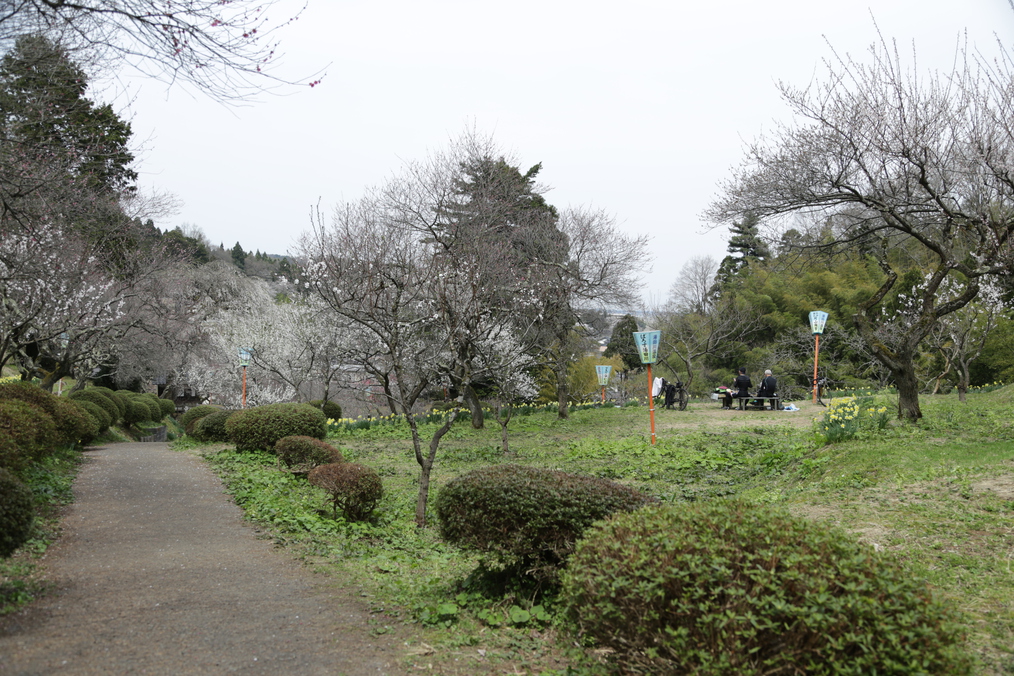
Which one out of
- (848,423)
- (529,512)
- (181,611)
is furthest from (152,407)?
(529,512)

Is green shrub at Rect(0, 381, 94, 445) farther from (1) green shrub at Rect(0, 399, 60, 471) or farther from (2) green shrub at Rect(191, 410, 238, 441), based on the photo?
(2) green shrub at Rect(191, 410, 238, 441)

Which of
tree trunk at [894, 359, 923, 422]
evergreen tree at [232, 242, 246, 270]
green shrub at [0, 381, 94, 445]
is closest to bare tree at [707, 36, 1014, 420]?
tree trunk at [894, 359, 923, 422]

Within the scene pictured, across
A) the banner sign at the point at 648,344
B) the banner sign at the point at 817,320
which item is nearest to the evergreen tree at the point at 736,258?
the banner sign at the point at 817,320

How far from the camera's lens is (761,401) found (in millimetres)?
18750

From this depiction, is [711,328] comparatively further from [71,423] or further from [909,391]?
[71,423]

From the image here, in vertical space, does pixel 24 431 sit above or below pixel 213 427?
above

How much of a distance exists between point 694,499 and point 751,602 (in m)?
5.11

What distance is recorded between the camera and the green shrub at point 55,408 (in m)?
9.79

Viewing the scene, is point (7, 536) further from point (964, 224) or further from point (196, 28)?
point (964, 224)

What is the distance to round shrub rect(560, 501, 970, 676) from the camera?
2.22 metres

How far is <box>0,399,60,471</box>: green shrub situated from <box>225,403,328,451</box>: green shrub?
337 cm

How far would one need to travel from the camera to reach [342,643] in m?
3.82

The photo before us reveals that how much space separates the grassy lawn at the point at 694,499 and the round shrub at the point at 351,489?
0.82 ft

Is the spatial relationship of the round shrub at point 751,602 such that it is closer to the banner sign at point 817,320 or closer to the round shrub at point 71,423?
the round shrub at point 71,423
